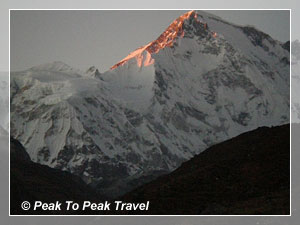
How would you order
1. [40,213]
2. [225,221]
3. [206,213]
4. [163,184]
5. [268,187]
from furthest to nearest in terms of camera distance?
[40,213] < [163,184] < [268,187] < [206,213] < [225,221]

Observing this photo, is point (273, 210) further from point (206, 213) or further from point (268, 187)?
point (268, 187)

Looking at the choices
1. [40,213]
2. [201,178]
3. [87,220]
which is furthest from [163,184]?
[40,213]

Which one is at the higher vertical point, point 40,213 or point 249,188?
point 249,188
